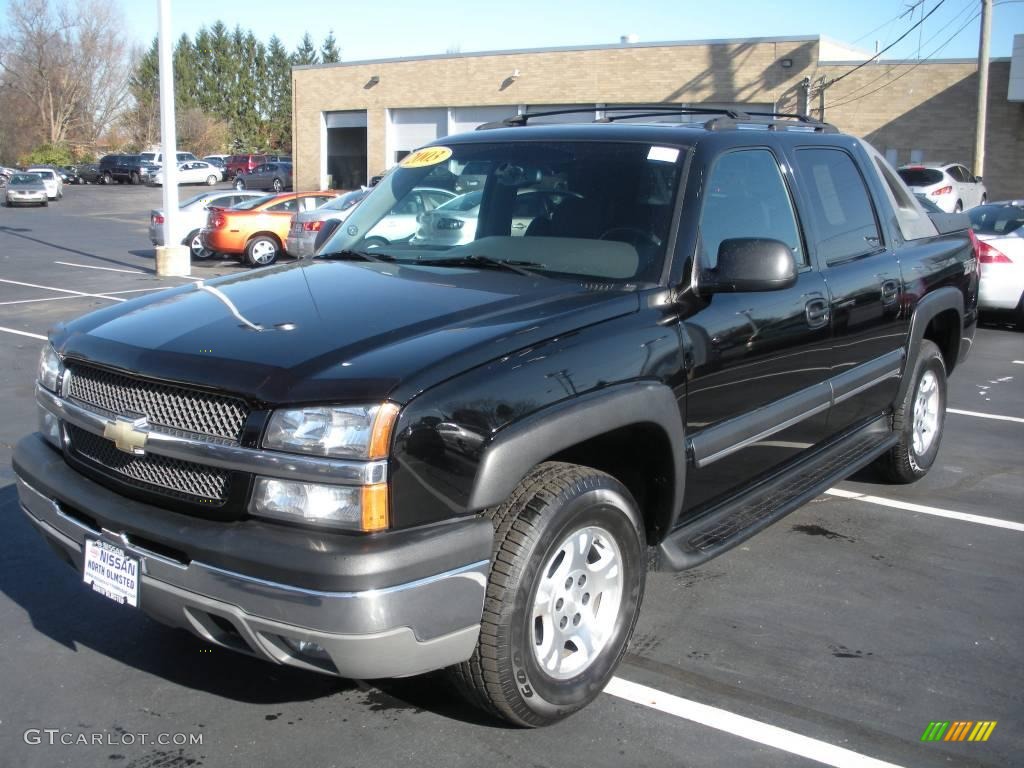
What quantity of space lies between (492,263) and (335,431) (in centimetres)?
143

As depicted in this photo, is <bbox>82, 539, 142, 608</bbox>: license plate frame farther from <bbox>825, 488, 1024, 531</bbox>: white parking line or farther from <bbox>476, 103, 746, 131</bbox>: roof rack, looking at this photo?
<bbox>825, 488, 1024, 531</bbox>: white parking line

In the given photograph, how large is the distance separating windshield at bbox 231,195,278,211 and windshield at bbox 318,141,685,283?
15960mm

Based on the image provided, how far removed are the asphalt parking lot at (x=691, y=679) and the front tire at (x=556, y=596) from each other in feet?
0.64

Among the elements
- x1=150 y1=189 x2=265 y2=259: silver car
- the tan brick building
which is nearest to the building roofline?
the tan brick building

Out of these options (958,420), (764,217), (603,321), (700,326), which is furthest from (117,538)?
(958,420)

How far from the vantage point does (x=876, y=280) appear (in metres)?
5.05

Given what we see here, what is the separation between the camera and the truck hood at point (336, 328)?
290 centimetres

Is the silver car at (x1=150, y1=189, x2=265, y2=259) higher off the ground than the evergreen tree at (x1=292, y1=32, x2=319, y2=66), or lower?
lower

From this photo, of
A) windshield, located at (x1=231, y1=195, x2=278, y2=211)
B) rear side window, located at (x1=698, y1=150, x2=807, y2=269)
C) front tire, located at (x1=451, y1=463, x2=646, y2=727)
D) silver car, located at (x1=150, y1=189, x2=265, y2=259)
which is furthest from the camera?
silver car, located at (x1=150, y1=189, x2=265, y2=259)

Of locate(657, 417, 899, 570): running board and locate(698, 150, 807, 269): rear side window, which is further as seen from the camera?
locate(698, 150, 807, 269): rear side window

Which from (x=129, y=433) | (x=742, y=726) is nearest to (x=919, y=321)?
(x=742, y=726)

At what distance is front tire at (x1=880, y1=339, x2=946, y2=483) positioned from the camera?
227 inches

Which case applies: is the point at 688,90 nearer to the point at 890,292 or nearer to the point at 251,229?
the point at 251,229

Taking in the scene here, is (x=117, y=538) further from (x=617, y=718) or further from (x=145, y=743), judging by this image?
(x=617, y=718)
